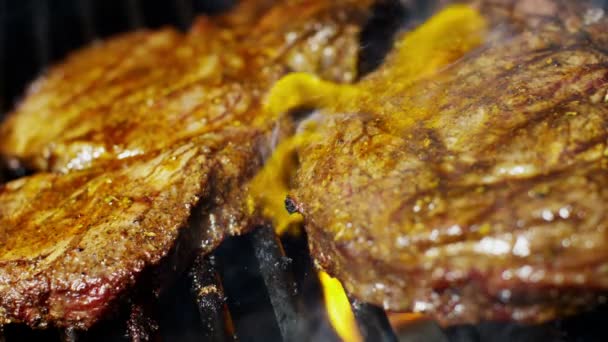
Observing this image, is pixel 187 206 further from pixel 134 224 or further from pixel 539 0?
pixel 539 0

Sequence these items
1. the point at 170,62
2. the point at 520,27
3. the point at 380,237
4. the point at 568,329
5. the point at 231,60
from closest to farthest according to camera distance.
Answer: the point at 380,237 → the point at 568,329 → the point at 520,27 → the point at 231,60 → the point at 170,62

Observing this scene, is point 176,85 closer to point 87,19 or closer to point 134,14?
point 134,14

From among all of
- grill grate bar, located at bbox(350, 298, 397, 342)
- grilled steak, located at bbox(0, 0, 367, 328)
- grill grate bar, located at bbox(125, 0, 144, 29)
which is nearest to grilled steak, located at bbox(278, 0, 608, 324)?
grill grate bar, located at bbox(350, 298, 397, 342)

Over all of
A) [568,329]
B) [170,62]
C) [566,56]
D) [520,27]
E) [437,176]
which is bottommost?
[568,329]

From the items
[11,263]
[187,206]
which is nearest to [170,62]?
[187,206]

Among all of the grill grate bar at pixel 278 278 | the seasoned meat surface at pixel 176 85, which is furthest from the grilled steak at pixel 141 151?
the grill grate bar at pixel 278 278

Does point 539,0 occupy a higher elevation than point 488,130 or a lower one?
higher

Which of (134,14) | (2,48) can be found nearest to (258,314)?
(134,14)
